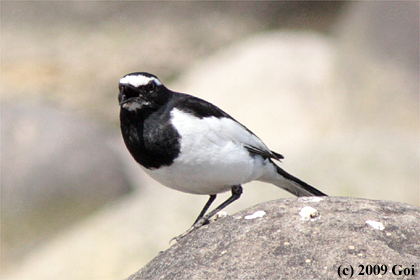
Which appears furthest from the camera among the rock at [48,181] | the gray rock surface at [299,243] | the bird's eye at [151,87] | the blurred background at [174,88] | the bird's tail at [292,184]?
the rock at [48,181]

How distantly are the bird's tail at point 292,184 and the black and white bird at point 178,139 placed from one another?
2.68ft

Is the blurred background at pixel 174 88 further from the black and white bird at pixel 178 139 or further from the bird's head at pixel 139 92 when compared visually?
the bird's head at pixel 139 92

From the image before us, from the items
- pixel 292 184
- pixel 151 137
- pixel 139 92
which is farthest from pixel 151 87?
pixel 292 184

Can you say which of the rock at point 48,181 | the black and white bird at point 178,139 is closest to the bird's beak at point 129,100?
the black and white bird at point 178,139

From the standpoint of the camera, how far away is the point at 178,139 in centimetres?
486

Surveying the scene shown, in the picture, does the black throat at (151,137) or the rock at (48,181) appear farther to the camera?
the rock at (48,181)

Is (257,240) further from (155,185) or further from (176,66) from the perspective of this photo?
(176,66)

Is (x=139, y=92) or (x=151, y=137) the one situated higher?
(x=139, y=92)

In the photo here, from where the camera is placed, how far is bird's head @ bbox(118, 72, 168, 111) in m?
4.84

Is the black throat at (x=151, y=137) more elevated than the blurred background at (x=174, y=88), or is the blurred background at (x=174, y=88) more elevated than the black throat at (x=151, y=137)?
the blurred background at (x=174, y=88)

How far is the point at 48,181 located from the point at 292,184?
543cm

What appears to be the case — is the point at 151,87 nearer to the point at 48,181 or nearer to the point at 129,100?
the point at 129,100

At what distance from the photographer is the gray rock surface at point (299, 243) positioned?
12.5ft

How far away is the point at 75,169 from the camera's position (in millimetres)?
10117
